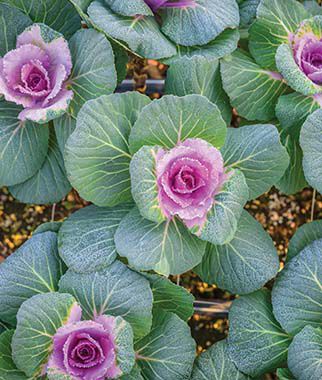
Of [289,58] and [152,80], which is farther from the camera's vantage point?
[152,80]

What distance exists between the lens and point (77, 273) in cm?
102

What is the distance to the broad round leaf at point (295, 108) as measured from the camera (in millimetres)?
1107

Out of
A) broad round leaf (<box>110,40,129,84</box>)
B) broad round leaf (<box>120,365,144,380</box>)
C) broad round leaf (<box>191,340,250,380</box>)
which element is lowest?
broad round leaf (<box>191,340,250,380</box>)

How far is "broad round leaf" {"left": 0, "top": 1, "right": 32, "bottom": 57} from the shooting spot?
1.08 metres

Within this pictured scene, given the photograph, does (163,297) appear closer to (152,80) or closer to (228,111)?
(228,111)

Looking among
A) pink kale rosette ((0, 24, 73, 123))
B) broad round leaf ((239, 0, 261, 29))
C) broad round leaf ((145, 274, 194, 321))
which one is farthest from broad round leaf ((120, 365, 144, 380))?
broad round leaf ((239, 0, 261, 29))

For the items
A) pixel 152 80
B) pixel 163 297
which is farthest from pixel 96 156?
pixel 152 80

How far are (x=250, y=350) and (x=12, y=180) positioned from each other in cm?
52

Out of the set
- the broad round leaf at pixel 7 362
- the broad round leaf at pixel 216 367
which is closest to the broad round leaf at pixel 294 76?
the broad round leaf at pixel 216 367

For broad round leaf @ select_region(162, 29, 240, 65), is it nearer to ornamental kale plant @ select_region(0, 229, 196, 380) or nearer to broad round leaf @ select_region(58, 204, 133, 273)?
broad round leaf @ select_region(58, 204, 133, 273)

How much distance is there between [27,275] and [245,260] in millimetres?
368

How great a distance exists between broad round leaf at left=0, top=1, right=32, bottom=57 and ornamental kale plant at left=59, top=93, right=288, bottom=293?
0.81 ft

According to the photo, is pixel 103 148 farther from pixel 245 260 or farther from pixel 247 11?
pixel 247 11

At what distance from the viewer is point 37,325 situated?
96cm
